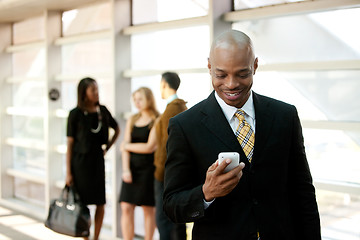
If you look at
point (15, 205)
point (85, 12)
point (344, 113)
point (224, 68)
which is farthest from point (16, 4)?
point (224, 68)

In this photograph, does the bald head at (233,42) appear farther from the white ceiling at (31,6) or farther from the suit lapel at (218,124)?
the white ceiling at (31,6)

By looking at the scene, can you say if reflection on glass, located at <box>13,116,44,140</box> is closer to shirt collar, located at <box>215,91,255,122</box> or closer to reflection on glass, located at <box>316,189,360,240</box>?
reflection on glass, located at <box>316,189,360,240</box>

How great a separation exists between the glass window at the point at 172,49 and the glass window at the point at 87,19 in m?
0.64

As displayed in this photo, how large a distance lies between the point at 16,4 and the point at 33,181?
2900 mm

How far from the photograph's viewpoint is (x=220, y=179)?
170cm

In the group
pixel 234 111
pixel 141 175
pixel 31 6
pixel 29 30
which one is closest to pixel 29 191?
pixel 29 30

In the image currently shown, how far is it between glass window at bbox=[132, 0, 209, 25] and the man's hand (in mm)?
3397

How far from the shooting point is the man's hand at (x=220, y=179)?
1683mm

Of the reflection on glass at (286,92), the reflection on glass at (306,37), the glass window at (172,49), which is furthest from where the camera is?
the glass window at (172,49)

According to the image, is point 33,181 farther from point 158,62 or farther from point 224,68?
point 224,68

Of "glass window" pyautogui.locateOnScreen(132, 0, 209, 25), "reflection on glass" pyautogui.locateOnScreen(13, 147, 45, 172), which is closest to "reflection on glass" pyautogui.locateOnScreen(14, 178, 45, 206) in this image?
"reflection on glass" pyautogui.locateOnScreen(13, 147, 45, 172)

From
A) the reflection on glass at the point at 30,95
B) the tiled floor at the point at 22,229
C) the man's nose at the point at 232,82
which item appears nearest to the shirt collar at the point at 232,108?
the man's nose at the point at 232,82

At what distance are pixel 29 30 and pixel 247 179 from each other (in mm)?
7035

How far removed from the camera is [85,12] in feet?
21.9
